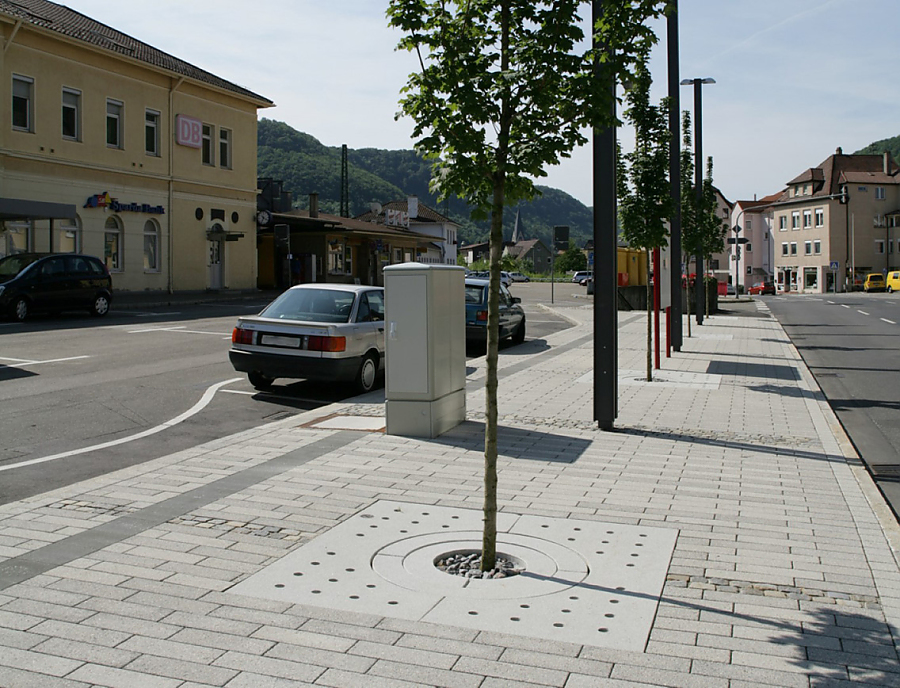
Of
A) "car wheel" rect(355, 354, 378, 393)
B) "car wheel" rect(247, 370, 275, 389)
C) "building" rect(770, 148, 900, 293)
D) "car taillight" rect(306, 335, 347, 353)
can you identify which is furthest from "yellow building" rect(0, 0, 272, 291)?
"building" rect(770, 148, 900, 293)

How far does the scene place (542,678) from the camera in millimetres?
3436

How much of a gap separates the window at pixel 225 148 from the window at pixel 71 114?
9081 millimetres

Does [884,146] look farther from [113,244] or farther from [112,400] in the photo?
[112,400]

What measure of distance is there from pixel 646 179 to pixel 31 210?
1979 centimetres

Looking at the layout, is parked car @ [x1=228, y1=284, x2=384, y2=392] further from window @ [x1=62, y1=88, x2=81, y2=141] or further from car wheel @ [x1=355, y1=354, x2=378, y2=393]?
window @ [x1=62, y1=88, x2=81, y2=141]

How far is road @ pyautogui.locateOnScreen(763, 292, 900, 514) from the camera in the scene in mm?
8594

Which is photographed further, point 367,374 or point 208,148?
point 208,148

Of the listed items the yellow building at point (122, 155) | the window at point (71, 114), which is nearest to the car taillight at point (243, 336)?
the yellow building at point (122, 155)

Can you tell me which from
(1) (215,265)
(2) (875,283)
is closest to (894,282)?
(2) (875,283)

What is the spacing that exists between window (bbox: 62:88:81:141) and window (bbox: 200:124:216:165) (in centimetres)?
758

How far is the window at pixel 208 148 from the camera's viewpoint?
131 feet

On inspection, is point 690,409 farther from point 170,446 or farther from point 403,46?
point 403,46

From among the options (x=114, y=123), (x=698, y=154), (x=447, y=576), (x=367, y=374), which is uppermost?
(x=114, y=123)

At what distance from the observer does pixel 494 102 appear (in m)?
4.75
